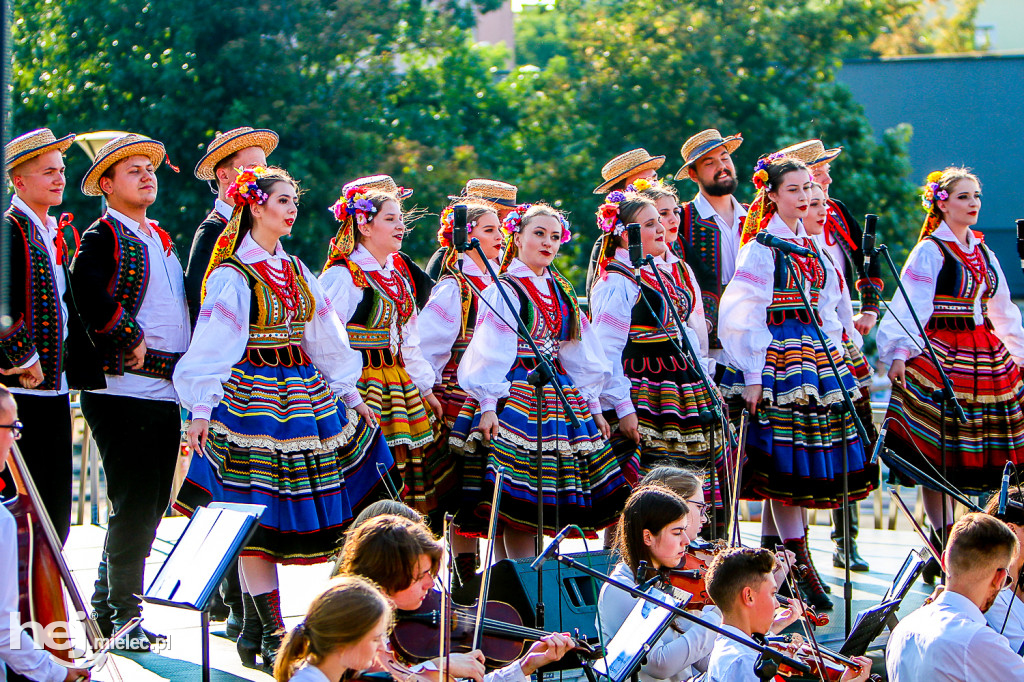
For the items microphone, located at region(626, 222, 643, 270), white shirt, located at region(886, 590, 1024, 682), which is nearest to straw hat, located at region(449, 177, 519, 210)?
microphone, located at region(626, 222, 643, 270)

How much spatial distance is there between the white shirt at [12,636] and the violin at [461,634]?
0.84 meters

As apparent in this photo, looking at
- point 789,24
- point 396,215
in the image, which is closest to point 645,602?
point 396,215

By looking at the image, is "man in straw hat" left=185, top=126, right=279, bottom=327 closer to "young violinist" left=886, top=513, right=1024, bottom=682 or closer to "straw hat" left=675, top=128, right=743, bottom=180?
"straw hat" left=675, top=128, right=743, bottom=180

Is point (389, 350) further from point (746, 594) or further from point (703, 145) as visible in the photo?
point (746, 594)

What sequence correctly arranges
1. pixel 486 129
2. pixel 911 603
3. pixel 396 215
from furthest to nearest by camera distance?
1. pixel 486 129
2. pixel 911 603
3. pixel 396 215

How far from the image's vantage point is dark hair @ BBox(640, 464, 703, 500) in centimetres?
401

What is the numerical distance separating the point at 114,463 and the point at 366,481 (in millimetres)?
853

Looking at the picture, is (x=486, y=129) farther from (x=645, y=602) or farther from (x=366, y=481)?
(x=645, y=602)

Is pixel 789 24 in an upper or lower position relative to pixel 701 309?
upper

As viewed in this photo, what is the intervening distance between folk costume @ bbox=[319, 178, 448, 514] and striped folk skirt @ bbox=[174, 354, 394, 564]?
525 millimetres

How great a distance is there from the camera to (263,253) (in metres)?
4.41

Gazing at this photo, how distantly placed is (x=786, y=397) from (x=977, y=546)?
1.90m

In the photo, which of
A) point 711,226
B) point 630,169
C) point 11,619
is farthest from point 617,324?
point 11,619

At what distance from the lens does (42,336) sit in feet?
13.5
